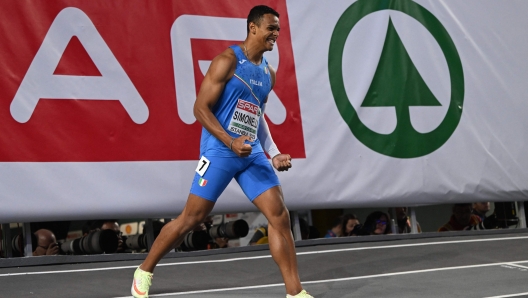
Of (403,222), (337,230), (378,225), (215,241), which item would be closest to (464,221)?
(403,222)

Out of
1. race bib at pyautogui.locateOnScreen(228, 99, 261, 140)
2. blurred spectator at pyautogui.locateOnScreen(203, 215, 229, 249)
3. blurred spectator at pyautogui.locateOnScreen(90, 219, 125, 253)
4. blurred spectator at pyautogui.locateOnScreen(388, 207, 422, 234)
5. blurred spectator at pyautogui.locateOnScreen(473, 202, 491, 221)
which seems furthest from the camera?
blurred spectator at pyautogui.locateOnScreen(473, 202, 491, 221)

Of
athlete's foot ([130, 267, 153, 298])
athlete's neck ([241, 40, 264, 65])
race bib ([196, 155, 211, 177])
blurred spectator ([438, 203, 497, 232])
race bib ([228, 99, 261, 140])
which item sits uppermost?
athlete's neck ([241, 40, 264, 65])

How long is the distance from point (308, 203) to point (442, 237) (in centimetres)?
141

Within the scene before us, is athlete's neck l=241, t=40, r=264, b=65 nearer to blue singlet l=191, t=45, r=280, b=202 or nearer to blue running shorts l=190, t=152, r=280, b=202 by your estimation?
blue singlet l=191, t=45, r=280, b=202

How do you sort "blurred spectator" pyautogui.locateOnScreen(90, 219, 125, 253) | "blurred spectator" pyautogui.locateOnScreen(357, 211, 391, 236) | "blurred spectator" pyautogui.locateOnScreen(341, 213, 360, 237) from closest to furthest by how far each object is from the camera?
"blurred spectator" pyautogui.locateOnScreen(90, 219, 125, 253), "blurred spectator" pyautogui.locateOnScreen(357, 211, 391, 236), "blurred spectator" pyautogui.locateOnScreen(341, 213, 360, 237)

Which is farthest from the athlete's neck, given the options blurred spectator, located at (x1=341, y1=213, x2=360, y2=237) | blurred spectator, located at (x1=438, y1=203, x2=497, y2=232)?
blurred spectator, located at (x1=438, y1=203, x2=497, y2=232)

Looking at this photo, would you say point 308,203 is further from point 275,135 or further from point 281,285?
point 281,285

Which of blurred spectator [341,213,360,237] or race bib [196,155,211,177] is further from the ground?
race bib [196,155,211,177]

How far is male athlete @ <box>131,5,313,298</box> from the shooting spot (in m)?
3.74

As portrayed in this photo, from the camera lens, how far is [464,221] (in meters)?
7.97

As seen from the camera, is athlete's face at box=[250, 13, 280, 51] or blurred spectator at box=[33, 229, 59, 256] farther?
blurred spectator at box=[33, 229, 59, 256]

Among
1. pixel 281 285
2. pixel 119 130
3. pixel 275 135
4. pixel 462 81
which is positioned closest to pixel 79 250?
pixel 119 130

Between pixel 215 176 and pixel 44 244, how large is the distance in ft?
10.8

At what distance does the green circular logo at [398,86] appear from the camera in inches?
263
